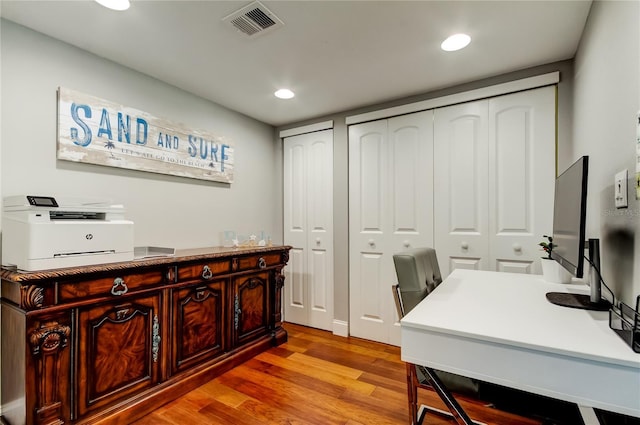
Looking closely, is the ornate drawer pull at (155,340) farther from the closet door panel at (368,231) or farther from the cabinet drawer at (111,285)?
the closet door panel at (368,231)

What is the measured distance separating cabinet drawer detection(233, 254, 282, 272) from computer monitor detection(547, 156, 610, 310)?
1995mm

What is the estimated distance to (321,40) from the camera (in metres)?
1.95

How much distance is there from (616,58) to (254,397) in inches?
100

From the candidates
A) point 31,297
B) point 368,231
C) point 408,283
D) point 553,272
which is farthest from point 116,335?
point 553,272

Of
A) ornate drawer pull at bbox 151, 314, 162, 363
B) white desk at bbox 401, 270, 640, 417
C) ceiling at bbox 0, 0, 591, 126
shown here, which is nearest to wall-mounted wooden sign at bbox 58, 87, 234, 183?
ceiling at bbox 0, 0, 591, 126

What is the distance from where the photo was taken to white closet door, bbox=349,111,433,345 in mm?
2770

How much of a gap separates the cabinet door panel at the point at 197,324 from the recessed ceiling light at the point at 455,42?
2.25 meters

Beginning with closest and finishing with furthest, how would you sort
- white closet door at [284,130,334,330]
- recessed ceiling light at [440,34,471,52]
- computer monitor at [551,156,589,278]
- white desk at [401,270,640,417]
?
white desk at [401,270,640,417]
computer monitor at [551,156,589,278]
recessed ceiling light at [440,34,471,52]
white closet door at [284,130,334,330]

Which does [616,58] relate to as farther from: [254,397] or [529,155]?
[254,397]

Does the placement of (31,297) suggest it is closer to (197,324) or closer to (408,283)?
(197,324)

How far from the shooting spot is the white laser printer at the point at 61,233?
4.91ft

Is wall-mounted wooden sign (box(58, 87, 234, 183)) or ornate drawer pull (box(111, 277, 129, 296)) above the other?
wall-mounted wooden sign (box(58, 87, 234, 183))

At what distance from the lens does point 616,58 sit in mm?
1240

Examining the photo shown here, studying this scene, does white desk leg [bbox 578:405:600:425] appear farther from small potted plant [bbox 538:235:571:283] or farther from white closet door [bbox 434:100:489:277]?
white closet door [bbox 434:100:489:277]
